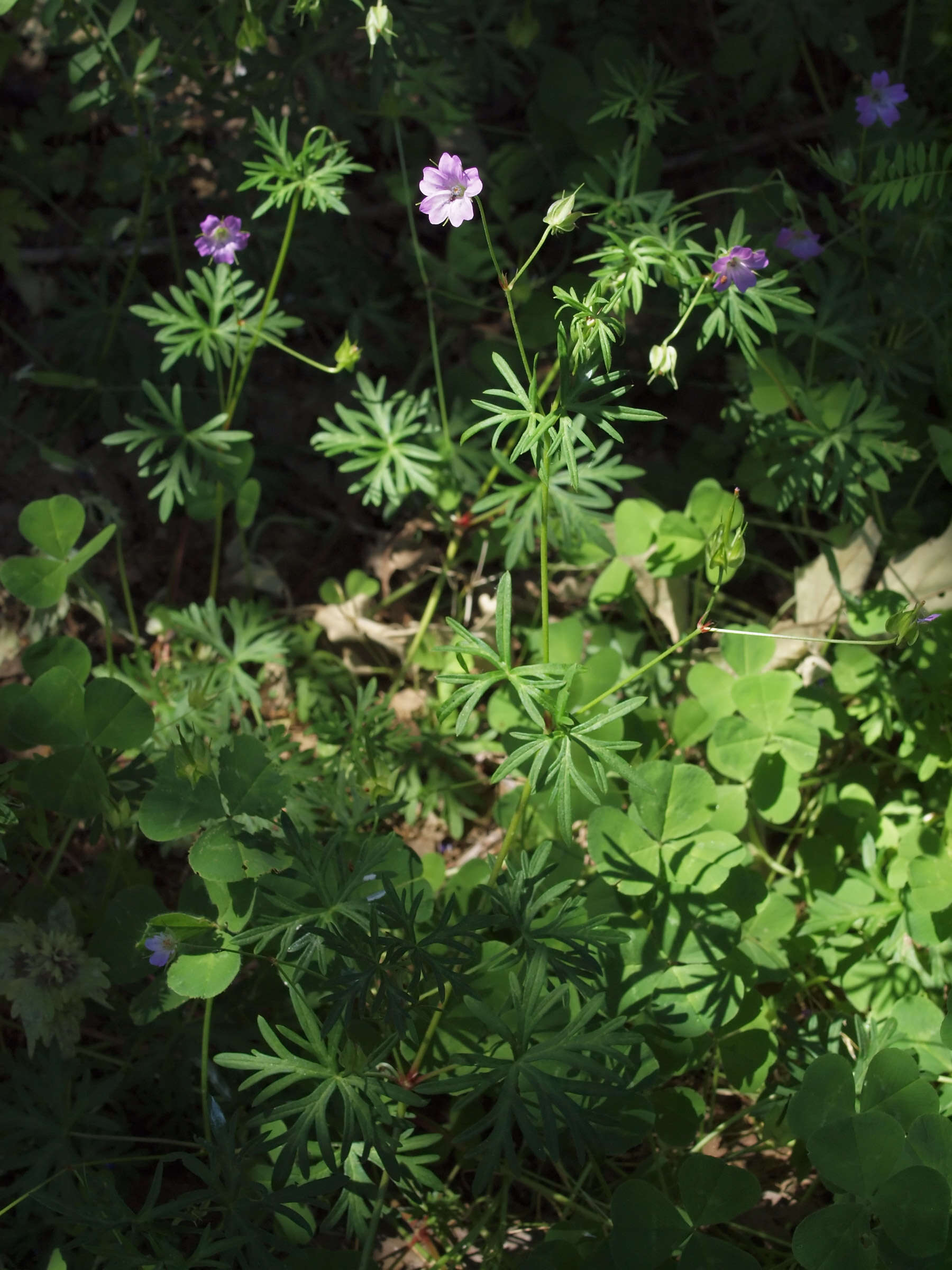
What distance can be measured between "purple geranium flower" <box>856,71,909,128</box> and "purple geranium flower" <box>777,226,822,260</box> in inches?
11.9

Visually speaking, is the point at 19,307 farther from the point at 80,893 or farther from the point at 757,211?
the point at 757,211

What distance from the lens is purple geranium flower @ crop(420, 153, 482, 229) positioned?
5.68 feet

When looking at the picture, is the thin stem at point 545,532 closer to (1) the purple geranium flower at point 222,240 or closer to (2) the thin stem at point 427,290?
(2) the thin stem at point 427,290

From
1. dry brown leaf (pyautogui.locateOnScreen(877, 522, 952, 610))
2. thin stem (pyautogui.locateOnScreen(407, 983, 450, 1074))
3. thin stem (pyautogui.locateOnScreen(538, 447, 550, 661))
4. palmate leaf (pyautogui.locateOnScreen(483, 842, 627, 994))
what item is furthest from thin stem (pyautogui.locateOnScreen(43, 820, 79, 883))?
dry brown leaf (pyautogui.locateOnScreen(877, 522, 952, 610))

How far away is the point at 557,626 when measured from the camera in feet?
9.10

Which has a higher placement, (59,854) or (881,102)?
(881,102)

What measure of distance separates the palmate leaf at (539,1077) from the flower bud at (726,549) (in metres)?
0.79

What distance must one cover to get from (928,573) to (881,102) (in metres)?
1.23

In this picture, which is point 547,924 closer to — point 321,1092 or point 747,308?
point 321,1092

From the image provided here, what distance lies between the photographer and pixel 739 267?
2080 millimetres

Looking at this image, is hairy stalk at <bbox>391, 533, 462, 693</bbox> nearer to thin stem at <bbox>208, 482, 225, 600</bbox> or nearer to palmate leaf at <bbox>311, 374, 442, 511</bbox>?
palmate leaf at <bbox>311, 374, 442, 511</bbox>

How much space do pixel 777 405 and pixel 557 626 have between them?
0.84m

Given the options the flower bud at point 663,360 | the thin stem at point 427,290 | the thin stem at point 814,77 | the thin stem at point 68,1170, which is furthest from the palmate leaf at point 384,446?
the thin stem at point 814,77

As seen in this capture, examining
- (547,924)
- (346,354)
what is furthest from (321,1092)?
(346,354)
